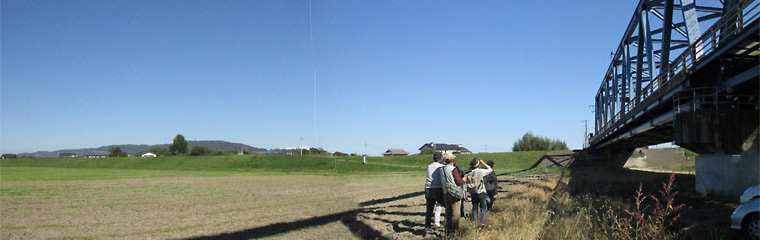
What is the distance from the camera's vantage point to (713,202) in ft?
44.6

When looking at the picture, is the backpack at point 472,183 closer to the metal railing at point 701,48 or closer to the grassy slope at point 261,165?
the metal railing at point 701,48

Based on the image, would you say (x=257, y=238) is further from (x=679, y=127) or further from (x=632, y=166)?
(x=632, y=166)

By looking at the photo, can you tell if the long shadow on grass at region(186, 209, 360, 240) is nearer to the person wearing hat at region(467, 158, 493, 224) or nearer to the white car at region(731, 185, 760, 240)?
the person wearing hat at region(467, 158, 493, 224)

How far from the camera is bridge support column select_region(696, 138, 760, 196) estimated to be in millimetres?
14062

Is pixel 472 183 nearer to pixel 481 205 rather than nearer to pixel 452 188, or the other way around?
pixel 481 205

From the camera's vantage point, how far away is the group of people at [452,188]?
856 centimetres

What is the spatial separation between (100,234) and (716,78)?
16.2 meters

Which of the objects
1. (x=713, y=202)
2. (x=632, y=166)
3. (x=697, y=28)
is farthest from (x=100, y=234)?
(x=632, y=166)

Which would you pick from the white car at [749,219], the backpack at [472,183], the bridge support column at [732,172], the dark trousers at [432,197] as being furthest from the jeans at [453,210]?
the bridge support column at [732,172]

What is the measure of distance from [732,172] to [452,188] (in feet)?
→ 34.2

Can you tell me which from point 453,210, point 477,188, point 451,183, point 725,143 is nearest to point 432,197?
point 453,210

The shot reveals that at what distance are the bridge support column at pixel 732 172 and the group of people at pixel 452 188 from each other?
7.79 metres

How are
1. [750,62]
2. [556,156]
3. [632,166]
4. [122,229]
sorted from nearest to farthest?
[122,229], [750,62], [632,166], [556,156]

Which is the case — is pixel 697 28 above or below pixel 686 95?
above
